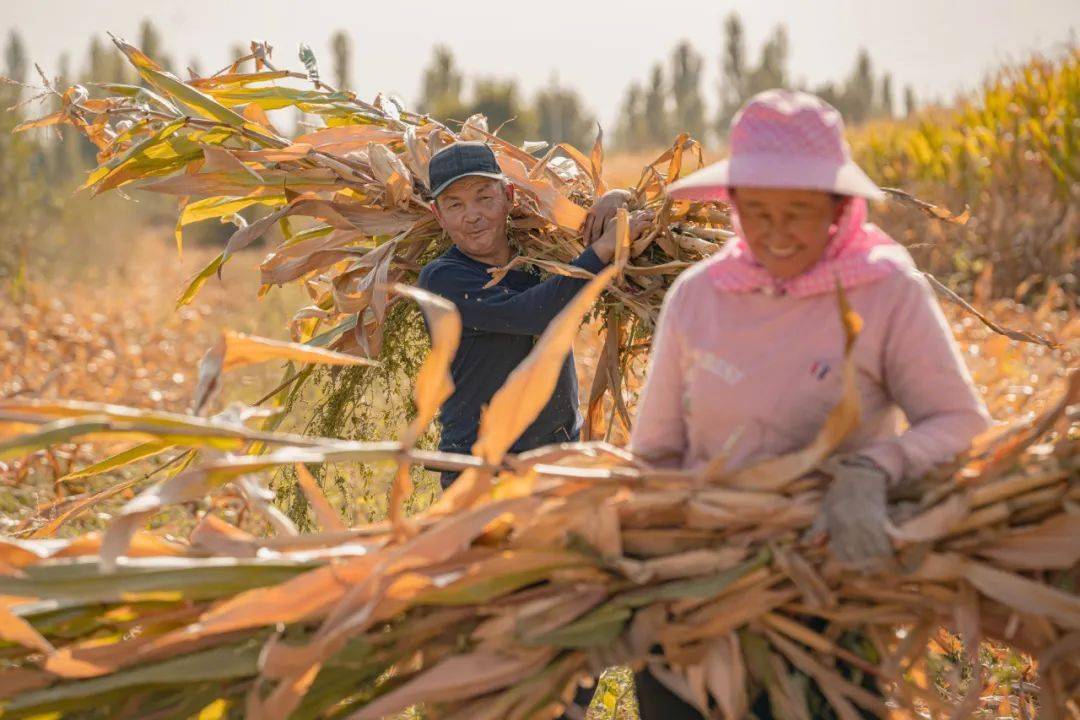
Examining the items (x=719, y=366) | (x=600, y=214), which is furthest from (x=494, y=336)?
(x=719, y=366)

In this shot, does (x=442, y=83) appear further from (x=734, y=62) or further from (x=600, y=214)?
(x=600, y=214)

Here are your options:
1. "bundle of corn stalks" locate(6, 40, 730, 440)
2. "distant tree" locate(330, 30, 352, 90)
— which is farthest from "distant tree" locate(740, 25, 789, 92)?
"bundle of corn stalks" locate(6, 40, 730, 440)

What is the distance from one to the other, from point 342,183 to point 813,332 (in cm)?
214

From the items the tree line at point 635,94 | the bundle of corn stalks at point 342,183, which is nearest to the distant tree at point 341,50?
the tree line at point 635,94

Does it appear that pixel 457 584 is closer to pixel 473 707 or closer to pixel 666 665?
pixel 473 707

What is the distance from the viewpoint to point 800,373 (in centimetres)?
218

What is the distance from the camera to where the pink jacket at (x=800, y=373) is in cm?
210

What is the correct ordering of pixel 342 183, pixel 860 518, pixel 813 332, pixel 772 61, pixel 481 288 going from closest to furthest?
pixel 860 518 → pixel 813 332 → pixel 481 288 → pixel 342 183 → pixel 772 61

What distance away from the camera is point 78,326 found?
31.4 ft

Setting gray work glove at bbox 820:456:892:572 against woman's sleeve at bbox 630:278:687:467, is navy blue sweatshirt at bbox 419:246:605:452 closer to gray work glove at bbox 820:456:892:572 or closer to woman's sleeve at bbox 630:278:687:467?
woman's sleeve at bbox 630:278:687:467

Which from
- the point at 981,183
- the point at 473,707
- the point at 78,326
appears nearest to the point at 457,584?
the point at 473,707

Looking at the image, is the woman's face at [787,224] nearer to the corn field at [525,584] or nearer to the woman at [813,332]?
the woman at [813,332]

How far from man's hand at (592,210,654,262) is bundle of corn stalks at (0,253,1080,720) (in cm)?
115

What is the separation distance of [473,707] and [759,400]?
69cm
